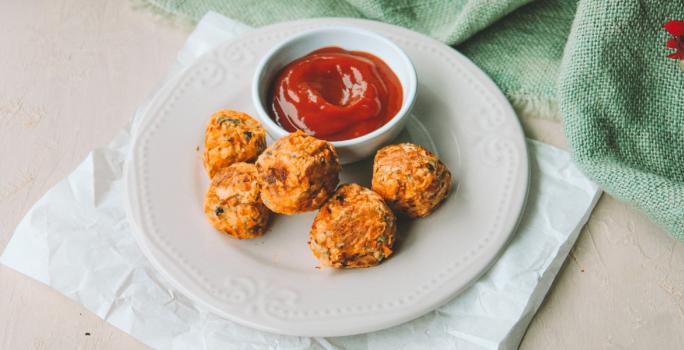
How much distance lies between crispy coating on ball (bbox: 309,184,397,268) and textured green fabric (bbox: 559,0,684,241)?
84 centimetres

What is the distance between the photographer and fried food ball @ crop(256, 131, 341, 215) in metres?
2.08

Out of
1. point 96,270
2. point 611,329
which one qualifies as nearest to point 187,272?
point 96,270

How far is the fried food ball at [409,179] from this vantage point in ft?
7.14

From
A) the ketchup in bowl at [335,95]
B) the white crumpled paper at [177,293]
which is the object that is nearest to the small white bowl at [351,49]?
the ketchup in bowl at [335,95]

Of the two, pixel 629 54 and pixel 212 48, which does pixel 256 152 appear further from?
pixel 629 54

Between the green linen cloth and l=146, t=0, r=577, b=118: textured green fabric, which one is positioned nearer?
the green linen cloth

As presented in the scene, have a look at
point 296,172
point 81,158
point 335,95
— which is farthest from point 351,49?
point 81,158

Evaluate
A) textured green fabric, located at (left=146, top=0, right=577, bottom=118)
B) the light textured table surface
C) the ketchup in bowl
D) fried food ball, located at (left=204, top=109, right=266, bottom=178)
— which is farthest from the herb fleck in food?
textured green fabric, located at (left=146, top=0, right=577, bottom=118)

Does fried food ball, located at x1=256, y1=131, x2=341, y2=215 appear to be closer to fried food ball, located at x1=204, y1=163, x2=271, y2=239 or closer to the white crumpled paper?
fried food ball, located at x1=204, y1=163, x2=271, y2=239

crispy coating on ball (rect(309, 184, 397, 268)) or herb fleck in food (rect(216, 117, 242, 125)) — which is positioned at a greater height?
herb fleck in food (rect(216, 117, 242, 125))

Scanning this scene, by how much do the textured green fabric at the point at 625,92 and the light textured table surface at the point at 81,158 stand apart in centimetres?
20

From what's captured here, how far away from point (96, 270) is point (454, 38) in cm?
169

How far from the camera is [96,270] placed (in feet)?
7.61

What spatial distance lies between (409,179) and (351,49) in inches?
26.7
